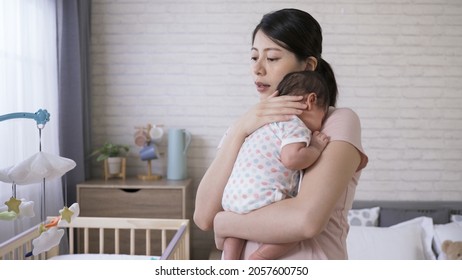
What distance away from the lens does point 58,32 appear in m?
2.18

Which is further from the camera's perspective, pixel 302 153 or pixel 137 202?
pixel 137 202

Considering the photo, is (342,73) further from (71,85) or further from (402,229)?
(71,85)

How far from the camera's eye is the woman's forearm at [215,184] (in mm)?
770

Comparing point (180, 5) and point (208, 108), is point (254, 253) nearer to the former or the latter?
point (208, 108)

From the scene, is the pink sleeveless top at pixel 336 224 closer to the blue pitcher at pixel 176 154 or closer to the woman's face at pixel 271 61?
the woman's face at pixel 271 61

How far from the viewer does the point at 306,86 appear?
77 cm

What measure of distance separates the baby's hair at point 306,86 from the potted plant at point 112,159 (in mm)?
1788

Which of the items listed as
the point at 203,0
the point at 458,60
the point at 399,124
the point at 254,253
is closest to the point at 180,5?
the point at 203,0

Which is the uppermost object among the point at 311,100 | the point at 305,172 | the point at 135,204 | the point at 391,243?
the point at 311,100

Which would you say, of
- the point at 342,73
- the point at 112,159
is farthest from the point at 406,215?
the point at 112,159

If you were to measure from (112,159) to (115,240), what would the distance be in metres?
0.63

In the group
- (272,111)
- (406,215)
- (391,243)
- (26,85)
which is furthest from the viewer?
(406,215)

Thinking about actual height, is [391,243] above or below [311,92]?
below

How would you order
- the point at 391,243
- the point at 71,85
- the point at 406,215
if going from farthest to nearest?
1. the point at 406,215
2. the point at 71,85
3. the point at 391,243
